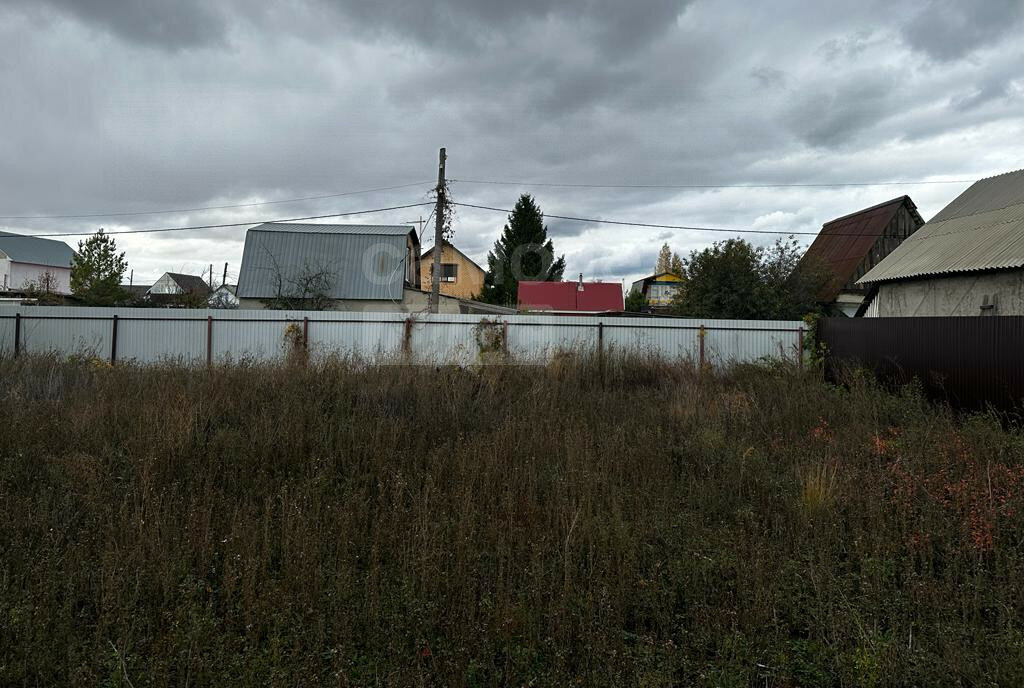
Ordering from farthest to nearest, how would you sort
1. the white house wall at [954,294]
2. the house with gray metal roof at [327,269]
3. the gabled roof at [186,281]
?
the gabled roof at [186,281], the house with gray metal roof at [327,269], the white house wall at [954,294]

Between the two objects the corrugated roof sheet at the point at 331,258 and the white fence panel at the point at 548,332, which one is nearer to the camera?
the white fence panel at the point at 548,332

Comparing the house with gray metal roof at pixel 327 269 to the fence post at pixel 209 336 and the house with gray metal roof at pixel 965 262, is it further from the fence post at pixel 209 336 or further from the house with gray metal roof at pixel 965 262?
the house with gray metal roof at pixel 965 262

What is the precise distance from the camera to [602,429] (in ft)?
21.3

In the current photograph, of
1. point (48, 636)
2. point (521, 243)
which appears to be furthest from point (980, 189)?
point (521, 243)

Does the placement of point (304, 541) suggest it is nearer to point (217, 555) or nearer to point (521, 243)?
point (217, 555)

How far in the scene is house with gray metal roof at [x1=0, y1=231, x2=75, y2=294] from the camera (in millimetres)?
48031

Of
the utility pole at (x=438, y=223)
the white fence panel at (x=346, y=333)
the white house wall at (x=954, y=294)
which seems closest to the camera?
the white house wall at (x=954, y=294)

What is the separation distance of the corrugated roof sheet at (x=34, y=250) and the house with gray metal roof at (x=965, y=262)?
193ft

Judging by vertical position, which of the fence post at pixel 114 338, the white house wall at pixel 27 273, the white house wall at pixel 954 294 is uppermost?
the white house wall at pixel 27 273

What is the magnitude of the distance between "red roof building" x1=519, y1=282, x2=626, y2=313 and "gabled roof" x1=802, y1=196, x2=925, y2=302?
10737mm

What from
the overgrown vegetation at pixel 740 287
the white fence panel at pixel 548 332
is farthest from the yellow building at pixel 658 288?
the white fence panel at pixel 548 332

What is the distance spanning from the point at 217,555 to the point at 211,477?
1.29 metres

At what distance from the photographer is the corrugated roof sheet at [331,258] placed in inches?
956

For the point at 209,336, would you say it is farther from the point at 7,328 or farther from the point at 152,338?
the point at 7,328
